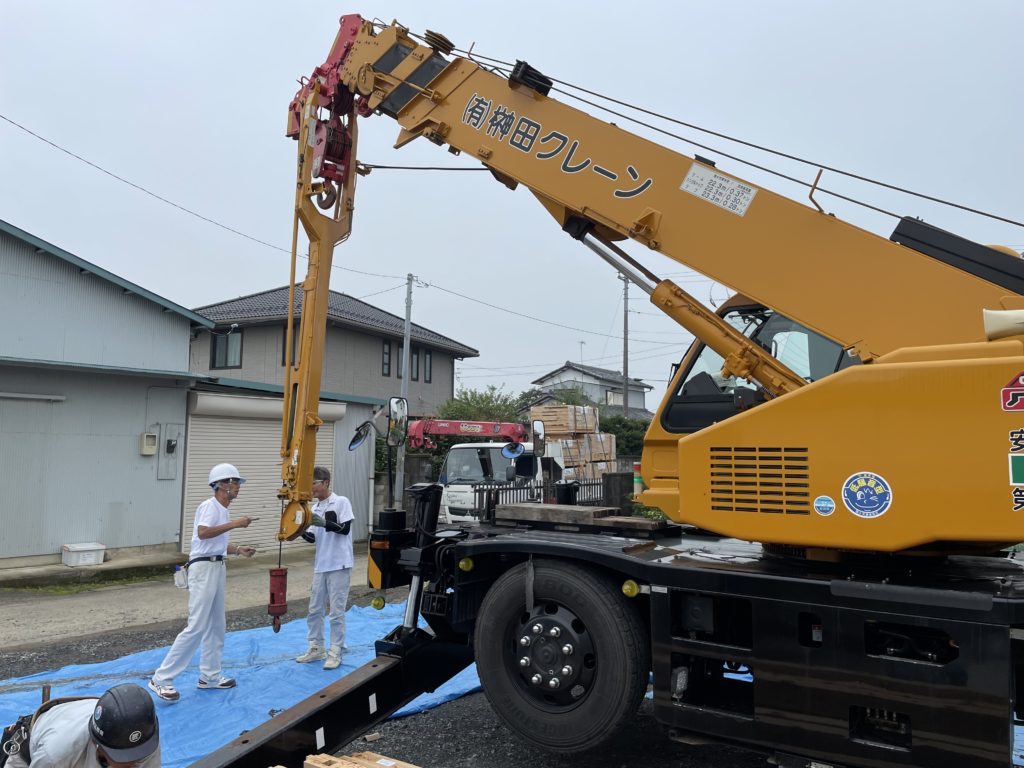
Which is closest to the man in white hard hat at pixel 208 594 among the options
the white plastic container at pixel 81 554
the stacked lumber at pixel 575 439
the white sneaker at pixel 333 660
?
the white sneaker at pixel 333 660

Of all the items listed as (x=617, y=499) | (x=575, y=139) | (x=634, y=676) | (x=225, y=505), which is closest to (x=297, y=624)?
(x=225, y=505)

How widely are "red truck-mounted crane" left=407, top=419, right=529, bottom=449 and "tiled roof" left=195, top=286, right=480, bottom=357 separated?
25.9 feet

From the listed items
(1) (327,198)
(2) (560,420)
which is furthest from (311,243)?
(2) (560,420)

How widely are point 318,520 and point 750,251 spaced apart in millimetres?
3922

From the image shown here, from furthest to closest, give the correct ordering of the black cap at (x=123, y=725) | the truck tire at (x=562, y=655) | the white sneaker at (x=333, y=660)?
the white sneaker at (x=333, y=660), the truck tire at (x=562, y=655), the black cap at (x=123, y=725)

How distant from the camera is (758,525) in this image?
3.65 metres

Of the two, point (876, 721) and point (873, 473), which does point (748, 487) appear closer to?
point (873, 473)

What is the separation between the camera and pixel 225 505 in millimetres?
6453

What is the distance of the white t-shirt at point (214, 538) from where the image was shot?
20.6 feet

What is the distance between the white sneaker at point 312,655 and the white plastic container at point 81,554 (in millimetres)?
6074

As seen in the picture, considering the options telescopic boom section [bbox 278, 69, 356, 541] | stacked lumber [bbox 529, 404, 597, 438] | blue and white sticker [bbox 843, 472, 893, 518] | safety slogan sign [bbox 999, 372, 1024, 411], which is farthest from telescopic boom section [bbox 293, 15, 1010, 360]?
stacked lumber [bbox 529, 404, 597, 438]

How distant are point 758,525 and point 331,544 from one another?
14.7 ft

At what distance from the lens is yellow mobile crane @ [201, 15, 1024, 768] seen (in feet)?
10.5

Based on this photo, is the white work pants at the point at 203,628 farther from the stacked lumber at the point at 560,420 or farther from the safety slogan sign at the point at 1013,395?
the stacked lumber at the point at 560,420
